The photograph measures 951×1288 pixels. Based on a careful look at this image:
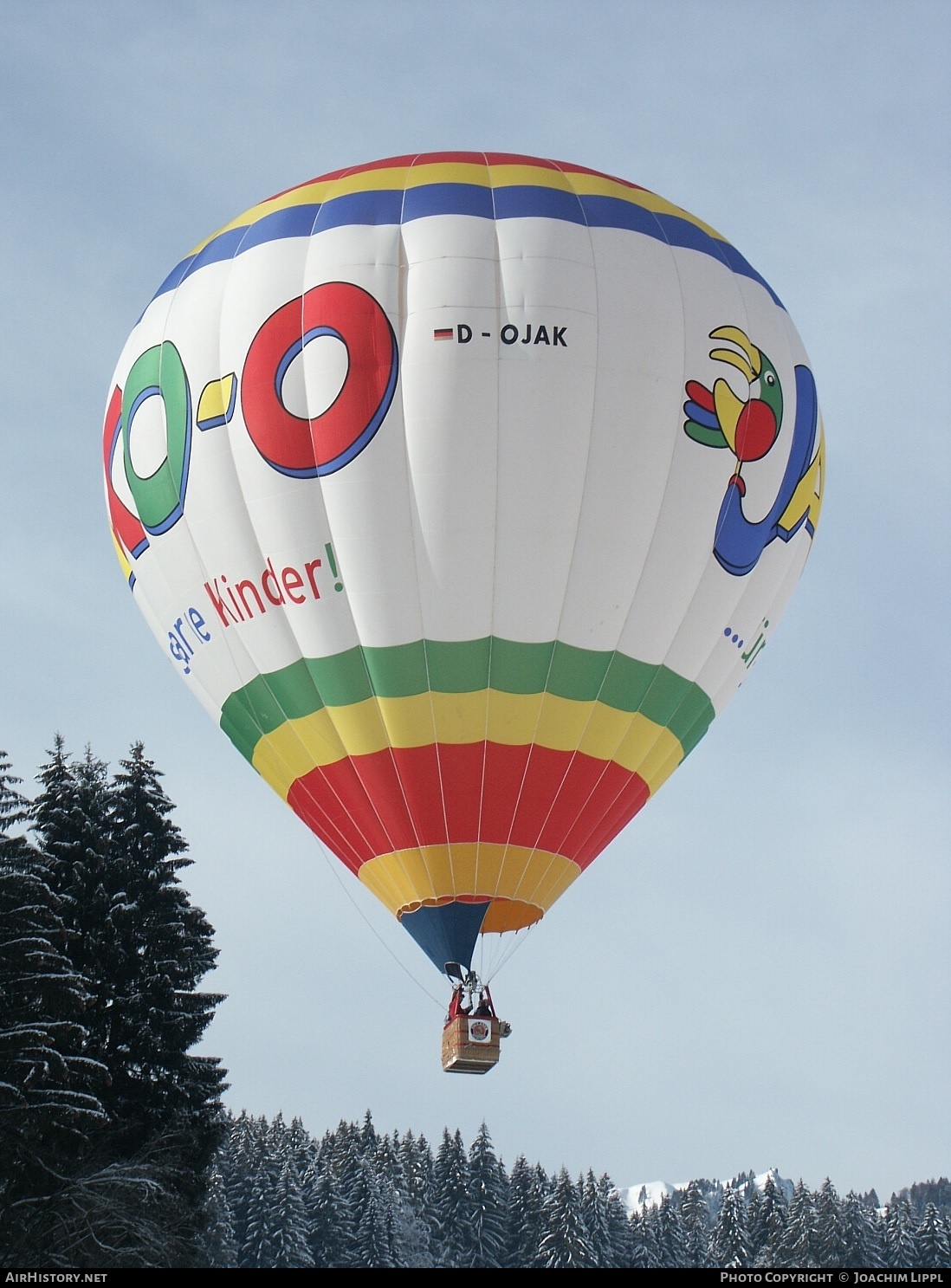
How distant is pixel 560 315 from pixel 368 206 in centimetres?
224

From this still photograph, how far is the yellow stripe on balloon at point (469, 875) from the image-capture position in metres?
16.6

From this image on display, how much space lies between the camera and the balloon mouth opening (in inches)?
653

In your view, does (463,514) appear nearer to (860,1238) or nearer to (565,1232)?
(565,1232)

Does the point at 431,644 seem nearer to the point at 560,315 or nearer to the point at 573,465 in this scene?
the point at 573,465

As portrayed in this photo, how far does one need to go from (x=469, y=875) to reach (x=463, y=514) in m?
3.21

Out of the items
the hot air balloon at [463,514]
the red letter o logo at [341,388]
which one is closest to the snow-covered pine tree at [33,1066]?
the hot air balloon at [463,514]

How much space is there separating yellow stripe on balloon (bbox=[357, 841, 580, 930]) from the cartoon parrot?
405 cm

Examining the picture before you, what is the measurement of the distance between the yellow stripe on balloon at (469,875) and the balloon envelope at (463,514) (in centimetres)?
2

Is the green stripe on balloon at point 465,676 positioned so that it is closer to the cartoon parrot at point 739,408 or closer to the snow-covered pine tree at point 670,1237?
the cartoon parrot at point 739,408

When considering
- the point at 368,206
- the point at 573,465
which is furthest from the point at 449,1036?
the point at 368,206

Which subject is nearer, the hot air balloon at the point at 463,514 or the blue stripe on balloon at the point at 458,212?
the hot air balloon at the point at 463,514

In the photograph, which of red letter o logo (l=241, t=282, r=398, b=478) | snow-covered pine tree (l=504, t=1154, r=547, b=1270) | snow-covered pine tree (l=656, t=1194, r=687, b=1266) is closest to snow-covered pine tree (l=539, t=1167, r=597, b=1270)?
snow-covered pine tree (l=504, t=1154, r=547, b=1270)

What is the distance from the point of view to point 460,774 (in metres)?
16.6

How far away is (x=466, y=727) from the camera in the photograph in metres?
16.5
